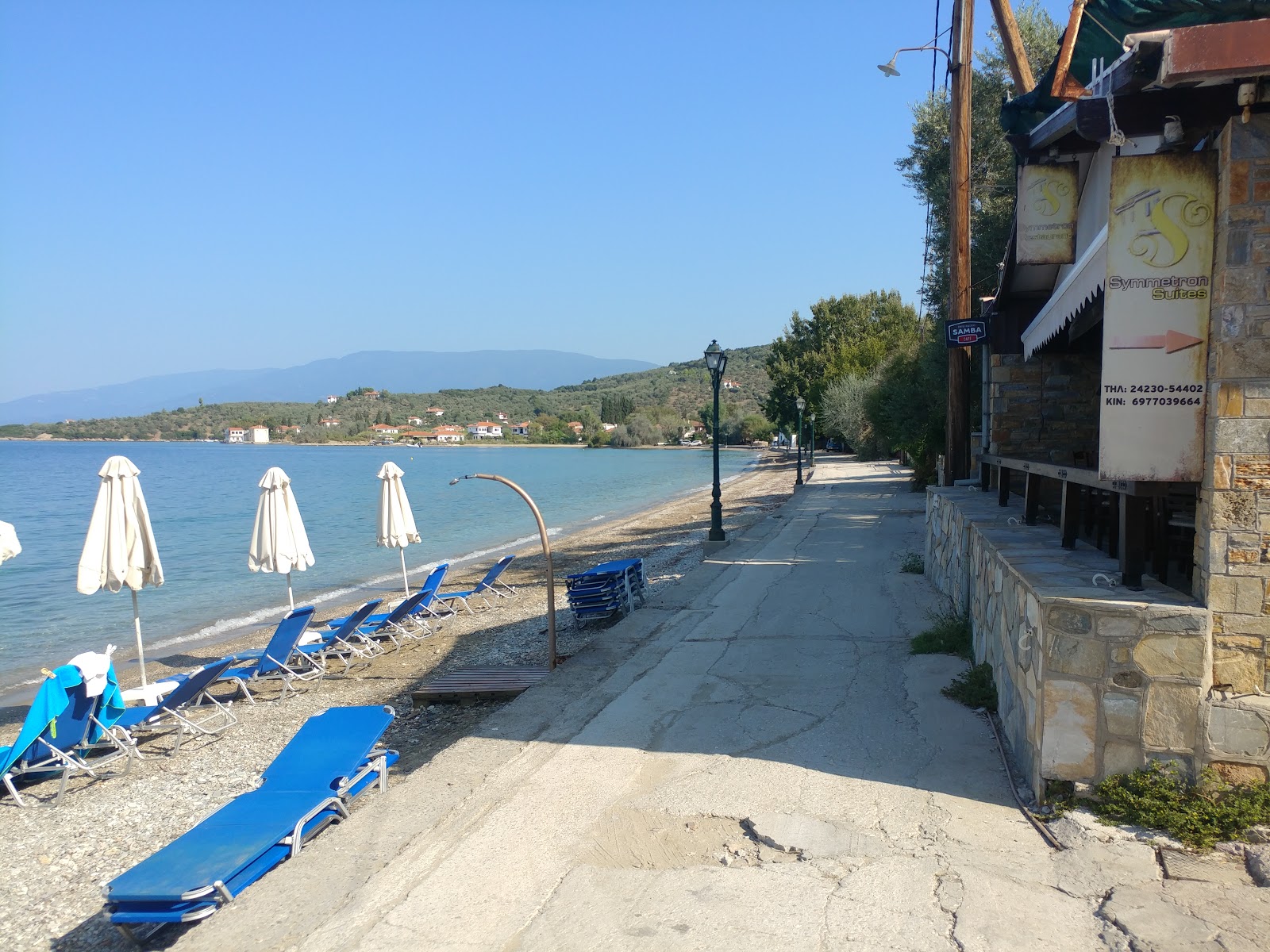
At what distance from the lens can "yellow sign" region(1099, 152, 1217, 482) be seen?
153 inches

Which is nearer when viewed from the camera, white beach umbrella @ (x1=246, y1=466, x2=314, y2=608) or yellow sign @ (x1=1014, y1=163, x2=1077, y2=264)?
yellow sign @ (x1=1014, y1=163, x2=1077, y2=264)

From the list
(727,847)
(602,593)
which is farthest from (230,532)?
(727,847)

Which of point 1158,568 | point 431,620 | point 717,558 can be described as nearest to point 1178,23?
point 1158,568

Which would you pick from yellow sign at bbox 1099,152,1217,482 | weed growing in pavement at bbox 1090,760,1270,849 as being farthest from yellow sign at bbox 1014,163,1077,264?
weed growing in pavement at bbox 1090,760,1270,849

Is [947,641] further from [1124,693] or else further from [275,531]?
[275,531]

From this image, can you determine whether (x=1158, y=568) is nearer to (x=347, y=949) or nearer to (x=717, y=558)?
(x=347, y=949)

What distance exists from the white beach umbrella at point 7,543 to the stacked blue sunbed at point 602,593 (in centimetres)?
573

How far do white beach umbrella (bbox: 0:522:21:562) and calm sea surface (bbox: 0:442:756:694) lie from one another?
Answer: 6331 millimetres

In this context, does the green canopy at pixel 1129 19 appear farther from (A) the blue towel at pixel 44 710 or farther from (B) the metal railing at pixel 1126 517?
(A) the blue towel at pixel 44 710

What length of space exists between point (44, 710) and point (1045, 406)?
9.44m

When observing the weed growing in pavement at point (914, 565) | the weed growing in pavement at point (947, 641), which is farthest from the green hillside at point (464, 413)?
the weed growing in pavement at point (947, 641)

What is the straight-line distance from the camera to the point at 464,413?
16862cm

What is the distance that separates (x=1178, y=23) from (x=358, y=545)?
26179 mm

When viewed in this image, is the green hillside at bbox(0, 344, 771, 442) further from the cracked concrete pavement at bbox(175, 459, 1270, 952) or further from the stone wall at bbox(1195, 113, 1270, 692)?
the stone wall at bbox(1195, 113, 1270, 692)
